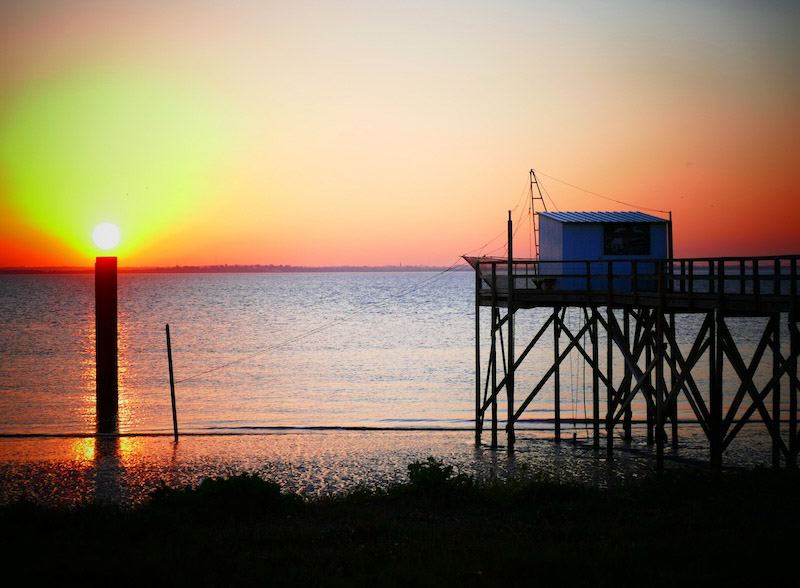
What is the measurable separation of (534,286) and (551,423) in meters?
7.44

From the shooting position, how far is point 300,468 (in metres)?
19.9

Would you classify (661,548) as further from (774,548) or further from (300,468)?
(300,468)

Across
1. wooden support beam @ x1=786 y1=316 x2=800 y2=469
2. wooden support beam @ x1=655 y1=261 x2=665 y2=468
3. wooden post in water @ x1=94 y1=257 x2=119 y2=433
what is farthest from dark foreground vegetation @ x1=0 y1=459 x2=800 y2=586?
wooden post in water @ x1=94 y1=257 x2=119 y2=433

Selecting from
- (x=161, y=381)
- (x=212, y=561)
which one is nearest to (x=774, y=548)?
(x=212, y=561)

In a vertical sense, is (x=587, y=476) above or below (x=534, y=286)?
below

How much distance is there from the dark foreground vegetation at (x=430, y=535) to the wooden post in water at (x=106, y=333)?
13.4 metres

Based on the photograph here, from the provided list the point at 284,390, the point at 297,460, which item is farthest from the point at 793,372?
the point at 284,390

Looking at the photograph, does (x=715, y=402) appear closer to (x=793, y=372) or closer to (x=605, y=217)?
(x=793, y=372)

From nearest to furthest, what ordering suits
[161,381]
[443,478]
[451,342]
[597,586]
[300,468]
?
[597,586] → [443,478] → [300,468] → [161,381] → [451,342]

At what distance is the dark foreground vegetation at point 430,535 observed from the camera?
367 inches

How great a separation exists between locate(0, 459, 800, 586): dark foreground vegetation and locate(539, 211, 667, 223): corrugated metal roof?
9914 millimetres

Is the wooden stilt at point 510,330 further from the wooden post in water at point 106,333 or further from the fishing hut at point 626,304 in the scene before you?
the wooden post in water at point 106,333

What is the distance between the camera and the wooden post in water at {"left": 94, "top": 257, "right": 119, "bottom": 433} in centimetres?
2502

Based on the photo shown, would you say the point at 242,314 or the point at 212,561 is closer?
the point at 212,561
